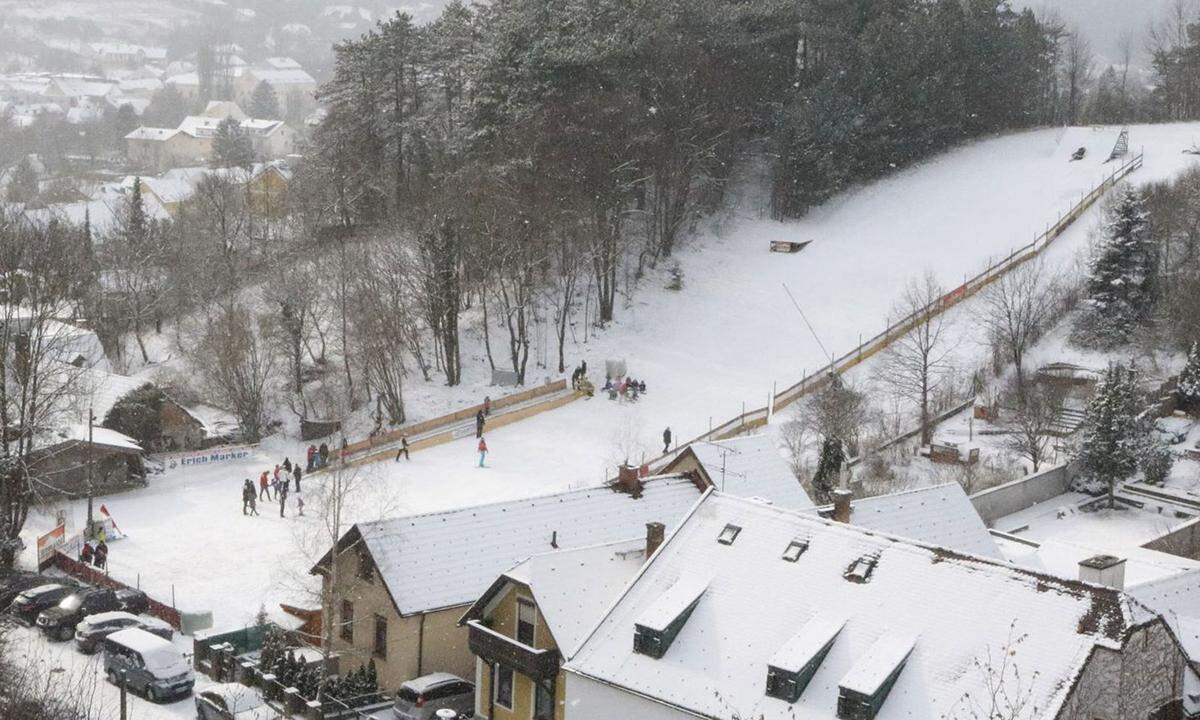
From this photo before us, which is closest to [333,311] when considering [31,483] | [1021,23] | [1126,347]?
[31,483]

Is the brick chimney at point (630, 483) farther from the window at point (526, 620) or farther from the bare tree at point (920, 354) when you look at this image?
the bare tree at point (920, 354)

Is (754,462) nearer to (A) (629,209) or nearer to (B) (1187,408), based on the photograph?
(B) (1187,408)

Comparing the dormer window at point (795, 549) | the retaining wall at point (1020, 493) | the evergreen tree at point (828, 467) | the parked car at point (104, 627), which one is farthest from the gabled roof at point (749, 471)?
the parked car at point (104, 627)

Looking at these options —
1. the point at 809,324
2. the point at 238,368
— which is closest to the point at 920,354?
the point at 809,324

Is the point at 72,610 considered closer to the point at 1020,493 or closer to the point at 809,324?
the point at 1020,493

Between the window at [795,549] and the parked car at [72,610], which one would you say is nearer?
the window at [795,549]

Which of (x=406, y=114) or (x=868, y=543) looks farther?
(x=406, y=114)
